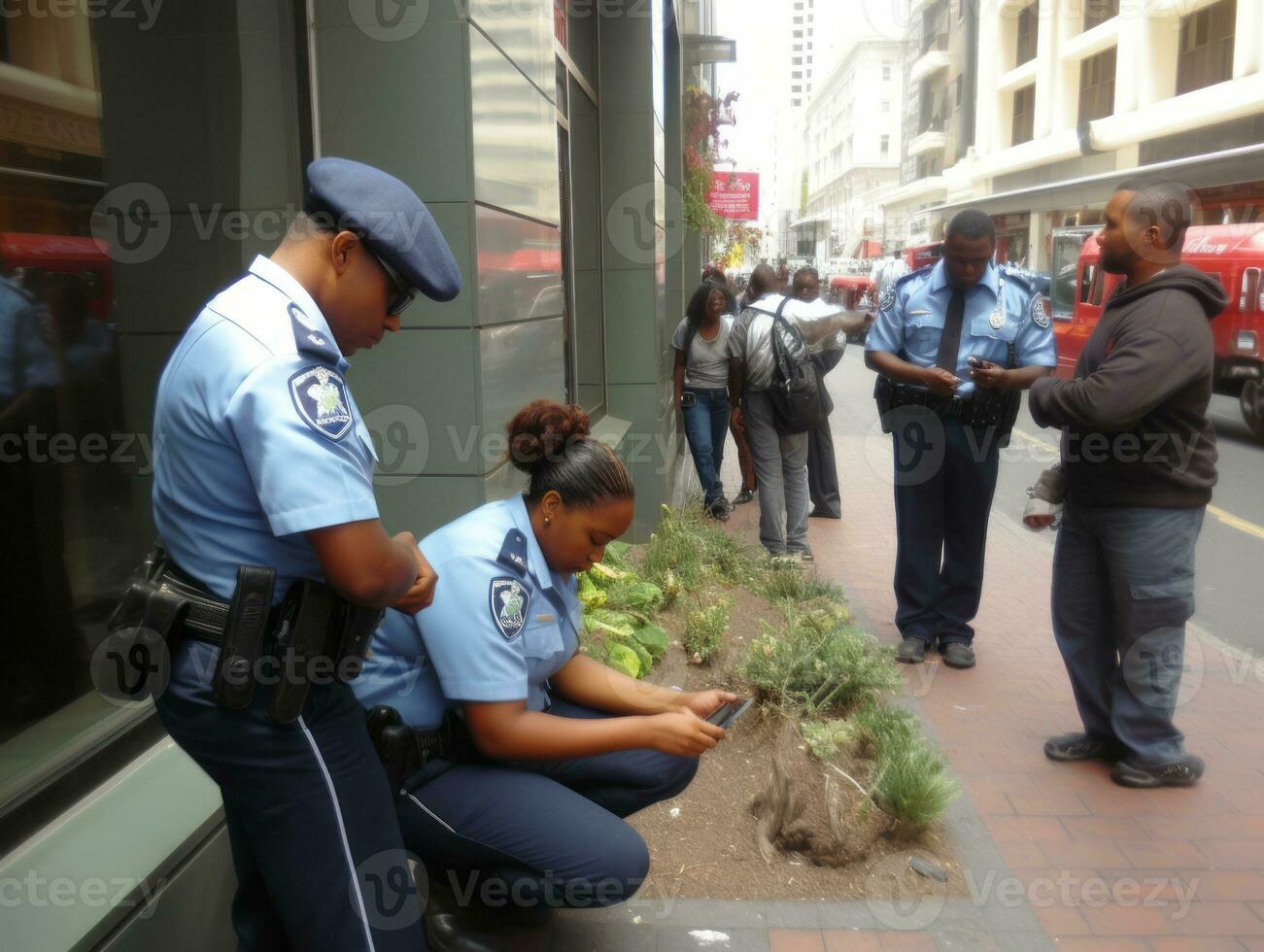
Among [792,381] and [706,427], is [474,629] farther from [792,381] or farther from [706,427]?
[706,427]

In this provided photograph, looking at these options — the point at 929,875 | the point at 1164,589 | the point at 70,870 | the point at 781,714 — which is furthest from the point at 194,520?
the point at 1164,589

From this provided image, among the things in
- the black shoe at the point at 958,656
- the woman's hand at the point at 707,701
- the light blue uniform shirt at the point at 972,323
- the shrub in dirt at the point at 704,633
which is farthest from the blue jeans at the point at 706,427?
the woman's hand at the point at 707,701

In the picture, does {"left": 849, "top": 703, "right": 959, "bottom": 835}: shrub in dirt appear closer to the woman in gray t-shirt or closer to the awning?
the woman in gray t-shirt

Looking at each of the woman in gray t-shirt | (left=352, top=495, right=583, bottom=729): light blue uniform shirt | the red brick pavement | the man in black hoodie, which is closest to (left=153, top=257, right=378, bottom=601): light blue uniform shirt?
(left=352, top=495, right=583, bottom=729): light blue uniform shirt

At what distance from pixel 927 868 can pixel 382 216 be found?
2560mm

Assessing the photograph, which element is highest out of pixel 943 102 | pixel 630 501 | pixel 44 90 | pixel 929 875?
pixel 943 102

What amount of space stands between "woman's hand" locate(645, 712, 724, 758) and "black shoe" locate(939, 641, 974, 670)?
9.84 ft

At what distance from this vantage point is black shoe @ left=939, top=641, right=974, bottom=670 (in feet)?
17.4

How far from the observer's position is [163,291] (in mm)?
3461

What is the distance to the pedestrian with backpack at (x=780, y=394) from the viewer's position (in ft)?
22.5

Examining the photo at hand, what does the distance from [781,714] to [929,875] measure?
98 centimetres

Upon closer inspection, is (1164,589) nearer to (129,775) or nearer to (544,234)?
(544,234)

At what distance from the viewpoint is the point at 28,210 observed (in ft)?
9.20

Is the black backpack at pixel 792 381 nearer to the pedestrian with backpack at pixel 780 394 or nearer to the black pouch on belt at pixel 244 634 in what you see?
the pedestrian with backpack at pixel 780 394
